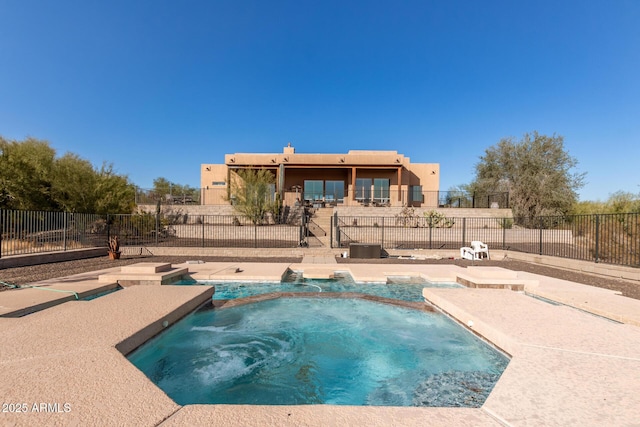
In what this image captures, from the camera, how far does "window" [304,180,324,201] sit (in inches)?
1010

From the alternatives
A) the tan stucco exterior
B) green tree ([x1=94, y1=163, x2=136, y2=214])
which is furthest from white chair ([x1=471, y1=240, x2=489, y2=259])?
green tree ([x1=94, y1=163, x2=136, y2=214])

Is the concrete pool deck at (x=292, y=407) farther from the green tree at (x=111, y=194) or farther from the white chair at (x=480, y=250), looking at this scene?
the green tree at (x=111, y=194)

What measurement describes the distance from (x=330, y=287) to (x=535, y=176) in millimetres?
24542

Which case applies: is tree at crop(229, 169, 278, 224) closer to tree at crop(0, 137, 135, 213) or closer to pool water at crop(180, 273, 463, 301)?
tree at crop(0, 137, 135, 213)

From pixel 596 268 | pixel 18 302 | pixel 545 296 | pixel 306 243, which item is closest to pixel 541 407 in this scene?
pixel 545 296

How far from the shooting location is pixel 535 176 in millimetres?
23859

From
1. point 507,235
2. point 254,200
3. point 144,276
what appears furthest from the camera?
point 254,200

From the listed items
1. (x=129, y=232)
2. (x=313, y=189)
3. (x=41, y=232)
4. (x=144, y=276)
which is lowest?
(x=144, y=276)

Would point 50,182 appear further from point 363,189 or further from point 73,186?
point 363,189

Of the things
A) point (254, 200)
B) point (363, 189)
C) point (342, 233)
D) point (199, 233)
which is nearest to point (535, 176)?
point (363, 189)

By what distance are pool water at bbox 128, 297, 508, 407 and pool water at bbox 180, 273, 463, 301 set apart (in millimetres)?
1287

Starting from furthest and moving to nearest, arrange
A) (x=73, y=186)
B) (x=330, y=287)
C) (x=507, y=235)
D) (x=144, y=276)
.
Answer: (x=507, y=235) < (x=73, y=186) < (x=330, y=287) < (x=144, y=276)

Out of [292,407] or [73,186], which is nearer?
[292,407]

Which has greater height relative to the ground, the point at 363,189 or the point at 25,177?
the point at 363,189
